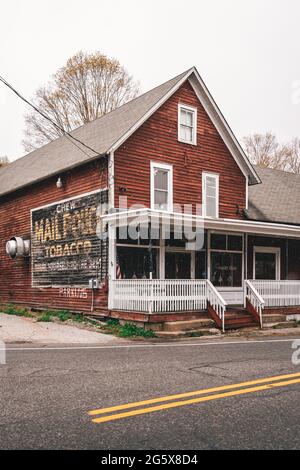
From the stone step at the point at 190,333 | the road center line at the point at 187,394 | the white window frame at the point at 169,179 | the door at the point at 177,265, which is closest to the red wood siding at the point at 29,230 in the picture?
the white window frame at the point at 169,179

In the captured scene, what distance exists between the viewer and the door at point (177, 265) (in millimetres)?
17953

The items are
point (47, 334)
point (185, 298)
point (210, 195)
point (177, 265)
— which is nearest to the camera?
point (47, 334)

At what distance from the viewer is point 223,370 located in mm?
8070

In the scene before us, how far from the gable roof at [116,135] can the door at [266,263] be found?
3194 millimetres

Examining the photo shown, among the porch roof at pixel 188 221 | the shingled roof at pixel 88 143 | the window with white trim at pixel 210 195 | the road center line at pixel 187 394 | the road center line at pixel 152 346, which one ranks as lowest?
the road center line at pixel 152 346

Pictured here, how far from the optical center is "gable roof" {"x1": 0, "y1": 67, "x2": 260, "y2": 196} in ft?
57.9

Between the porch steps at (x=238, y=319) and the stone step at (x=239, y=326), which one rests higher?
the porch steps at (x=238, y=319)

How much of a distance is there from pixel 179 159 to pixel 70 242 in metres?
5.20

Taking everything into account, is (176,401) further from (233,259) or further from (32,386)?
(233,259)

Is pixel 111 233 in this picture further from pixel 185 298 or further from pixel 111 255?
pixel 185 298

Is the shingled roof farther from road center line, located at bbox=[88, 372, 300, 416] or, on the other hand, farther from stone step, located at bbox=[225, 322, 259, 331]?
road center line, located at bbox=[88, 372, 300, 416]

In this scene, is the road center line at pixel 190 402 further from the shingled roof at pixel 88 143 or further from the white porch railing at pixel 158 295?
the shingled roof at pixel 88 143

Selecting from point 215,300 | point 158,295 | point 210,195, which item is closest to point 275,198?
point 210,195

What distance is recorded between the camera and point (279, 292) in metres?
17.8
